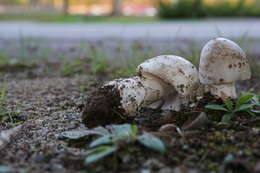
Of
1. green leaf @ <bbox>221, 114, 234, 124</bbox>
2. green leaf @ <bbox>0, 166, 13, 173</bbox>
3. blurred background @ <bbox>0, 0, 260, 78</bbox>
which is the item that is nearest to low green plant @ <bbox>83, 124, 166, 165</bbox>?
green leaf @ <bbox>0, 166, 13, 173</bbox>

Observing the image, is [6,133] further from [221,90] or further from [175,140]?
[221,90]

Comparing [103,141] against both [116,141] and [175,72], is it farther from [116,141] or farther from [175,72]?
[175,72]

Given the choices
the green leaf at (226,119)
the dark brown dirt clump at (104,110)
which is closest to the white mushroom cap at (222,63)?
the green leaf at (226,119)

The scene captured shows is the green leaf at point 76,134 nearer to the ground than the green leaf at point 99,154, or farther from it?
nearer to the ground

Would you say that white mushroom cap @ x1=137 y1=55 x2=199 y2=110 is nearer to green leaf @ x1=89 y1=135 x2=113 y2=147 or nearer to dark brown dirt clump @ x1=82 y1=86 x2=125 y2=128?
dark brown dirt clump @ x1=82 y1=86 x2=125 y2=128

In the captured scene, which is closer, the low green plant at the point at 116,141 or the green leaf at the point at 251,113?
the low green plant at the point at 116,141

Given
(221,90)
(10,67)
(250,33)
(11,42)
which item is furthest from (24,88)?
(250,33)

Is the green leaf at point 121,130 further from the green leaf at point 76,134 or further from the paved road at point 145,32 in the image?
the paved road at point 145,32

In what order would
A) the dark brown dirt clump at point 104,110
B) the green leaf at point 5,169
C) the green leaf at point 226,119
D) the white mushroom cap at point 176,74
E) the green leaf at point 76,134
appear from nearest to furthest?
the green leaf at point 5,169 < the green leaf at point 76,134 < the green leaf at point 226,119 < the dark brown dirt clump at point 104,110 < the white mushroom cap at point 176,74
